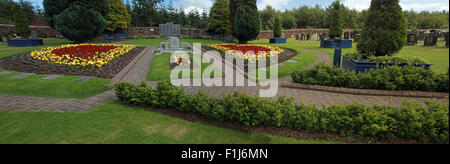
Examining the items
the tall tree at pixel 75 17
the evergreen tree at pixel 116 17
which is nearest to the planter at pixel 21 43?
the tall tree at pixel 75 17

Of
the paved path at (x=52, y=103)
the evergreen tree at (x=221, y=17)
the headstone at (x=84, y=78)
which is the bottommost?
the paved path at (x=52, y=103)

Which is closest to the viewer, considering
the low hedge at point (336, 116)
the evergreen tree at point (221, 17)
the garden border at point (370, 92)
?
the low hedge at point (336, 116)

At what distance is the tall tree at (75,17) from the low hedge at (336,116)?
60.6 ft

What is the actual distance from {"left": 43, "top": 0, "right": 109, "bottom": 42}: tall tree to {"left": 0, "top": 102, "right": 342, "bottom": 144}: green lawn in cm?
1682

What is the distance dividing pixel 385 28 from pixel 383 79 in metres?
3.07

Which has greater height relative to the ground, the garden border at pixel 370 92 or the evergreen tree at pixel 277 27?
the evergreen tree at pixel 277 27

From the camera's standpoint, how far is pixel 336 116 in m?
3.57

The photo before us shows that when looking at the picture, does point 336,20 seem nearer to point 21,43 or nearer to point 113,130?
point 113,130

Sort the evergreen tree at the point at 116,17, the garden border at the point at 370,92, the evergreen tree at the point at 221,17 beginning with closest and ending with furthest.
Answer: the garden border at the point at 370,92 < the evergreen tree at the point at 221,17 < the evergreen tree at the point at 116,17

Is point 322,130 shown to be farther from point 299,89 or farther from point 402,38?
point 402,38

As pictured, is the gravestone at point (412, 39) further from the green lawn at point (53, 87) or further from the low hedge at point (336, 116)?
the green lawn at point (53, 87)

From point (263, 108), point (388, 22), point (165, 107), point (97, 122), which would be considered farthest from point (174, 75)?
point (388, 22)

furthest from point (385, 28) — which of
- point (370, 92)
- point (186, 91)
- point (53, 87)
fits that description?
point (53, 87)

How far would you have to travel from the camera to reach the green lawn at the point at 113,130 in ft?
11.1
